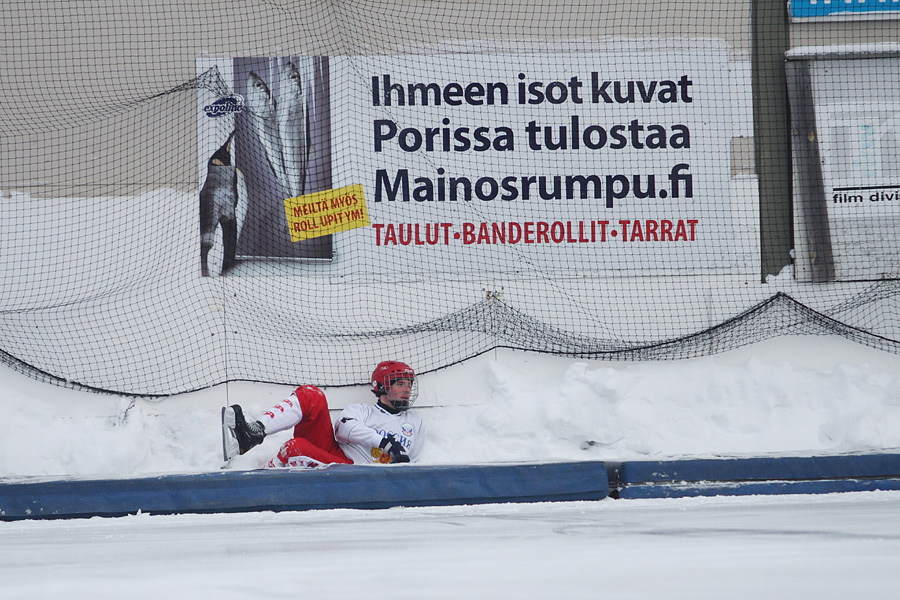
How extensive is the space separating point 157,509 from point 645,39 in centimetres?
397

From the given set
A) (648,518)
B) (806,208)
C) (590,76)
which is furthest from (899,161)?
(648,518)

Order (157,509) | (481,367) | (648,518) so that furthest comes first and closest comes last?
(481,367) < (157,509) < (648,518)

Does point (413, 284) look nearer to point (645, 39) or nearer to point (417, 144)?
point (417, 144)

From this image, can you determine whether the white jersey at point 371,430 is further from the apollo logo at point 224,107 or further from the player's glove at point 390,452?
the apollo logo at point 224,107

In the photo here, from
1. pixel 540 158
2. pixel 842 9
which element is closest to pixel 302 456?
pixel 540 158

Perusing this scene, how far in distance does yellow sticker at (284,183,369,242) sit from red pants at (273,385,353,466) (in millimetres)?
1074

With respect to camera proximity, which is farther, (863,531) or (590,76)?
(590,76)

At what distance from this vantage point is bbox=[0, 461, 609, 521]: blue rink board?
Answer: 3.61 m

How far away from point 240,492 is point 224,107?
8.58 feet

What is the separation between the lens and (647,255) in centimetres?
542

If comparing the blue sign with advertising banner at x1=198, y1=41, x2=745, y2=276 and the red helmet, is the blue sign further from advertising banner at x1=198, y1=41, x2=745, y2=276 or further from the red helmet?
the red helmet

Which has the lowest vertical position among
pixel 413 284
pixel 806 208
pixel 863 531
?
pixel 863 531

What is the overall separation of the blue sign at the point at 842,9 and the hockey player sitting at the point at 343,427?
3.33 meters

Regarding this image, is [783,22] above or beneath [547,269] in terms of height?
above
